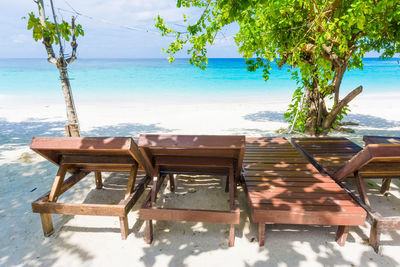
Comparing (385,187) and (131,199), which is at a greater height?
(131,199)

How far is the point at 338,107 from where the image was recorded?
7230mm

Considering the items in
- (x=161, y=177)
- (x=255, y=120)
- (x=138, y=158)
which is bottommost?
(x=255, y=120)

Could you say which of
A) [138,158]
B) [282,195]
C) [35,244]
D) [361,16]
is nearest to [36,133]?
[35,244]

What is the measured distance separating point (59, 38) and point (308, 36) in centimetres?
517

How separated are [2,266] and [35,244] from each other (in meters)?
0.38

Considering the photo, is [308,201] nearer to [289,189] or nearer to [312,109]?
[289,189]

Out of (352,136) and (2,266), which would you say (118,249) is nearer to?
(2,266)

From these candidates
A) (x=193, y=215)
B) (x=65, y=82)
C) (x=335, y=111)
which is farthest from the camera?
(x=335, y=111)

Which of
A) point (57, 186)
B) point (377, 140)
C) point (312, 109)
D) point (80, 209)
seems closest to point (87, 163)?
point (57, 186)

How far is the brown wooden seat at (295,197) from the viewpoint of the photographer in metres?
2.78

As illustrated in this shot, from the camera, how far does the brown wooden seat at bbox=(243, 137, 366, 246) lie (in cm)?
278

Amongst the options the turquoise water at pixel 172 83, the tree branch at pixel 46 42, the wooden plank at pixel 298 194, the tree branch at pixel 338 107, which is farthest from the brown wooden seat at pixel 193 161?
the turquoise water at pixel 172 83

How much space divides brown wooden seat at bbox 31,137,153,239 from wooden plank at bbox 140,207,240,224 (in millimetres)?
336

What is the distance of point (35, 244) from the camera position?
10.0ft
